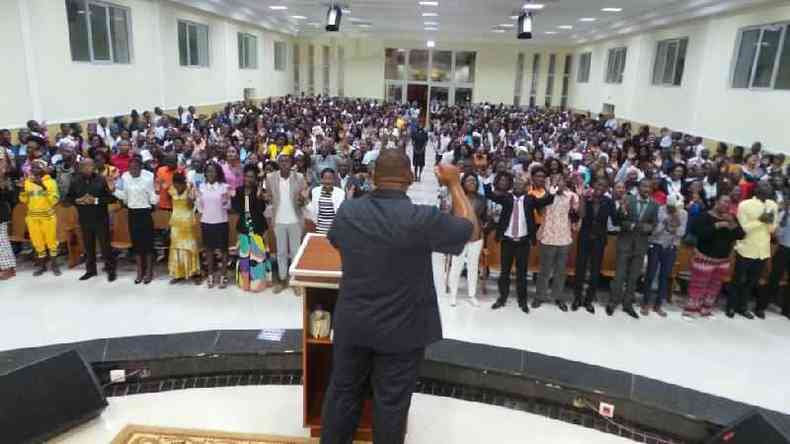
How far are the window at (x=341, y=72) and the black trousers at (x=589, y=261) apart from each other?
24.2 meters

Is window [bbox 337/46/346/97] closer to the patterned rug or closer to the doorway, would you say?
the doorway

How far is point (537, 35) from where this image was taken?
2136 cm

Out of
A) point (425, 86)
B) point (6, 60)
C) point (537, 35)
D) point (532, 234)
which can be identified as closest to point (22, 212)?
point (6, 60)

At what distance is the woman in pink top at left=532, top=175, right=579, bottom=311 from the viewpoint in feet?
16.6

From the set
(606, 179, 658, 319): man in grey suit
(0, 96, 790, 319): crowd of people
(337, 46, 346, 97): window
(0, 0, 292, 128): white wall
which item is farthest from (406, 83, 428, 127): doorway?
(606, 179, 658, 319): man in grey suit

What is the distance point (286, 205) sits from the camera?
17.4ft

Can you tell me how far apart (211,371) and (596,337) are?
10.8 feet

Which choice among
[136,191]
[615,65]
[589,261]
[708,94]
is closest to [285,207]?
[136,191]

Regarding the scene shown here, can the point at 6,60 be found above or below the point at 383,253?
above

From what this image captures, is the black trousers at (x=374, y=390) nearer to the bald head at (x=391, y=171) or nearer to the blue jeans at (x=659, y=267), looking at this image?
the bald head at (x=391, y=171)

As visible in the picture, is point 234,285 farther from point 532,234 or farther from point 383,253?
point 383,253

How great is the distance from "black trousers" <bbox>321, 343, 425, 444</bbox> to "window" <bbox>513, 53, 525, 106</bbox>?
26.5 m

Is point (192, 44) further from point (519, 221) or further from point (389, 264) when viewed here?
point (389, 264)

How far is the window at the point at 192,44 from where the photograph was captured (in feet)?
48.8
